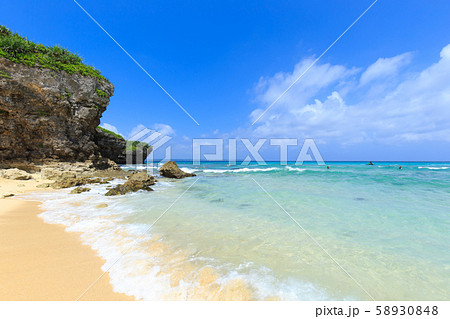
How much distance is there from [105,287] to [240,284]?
6.01 feet

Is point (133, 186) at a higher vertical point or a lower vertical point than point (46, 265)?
higher

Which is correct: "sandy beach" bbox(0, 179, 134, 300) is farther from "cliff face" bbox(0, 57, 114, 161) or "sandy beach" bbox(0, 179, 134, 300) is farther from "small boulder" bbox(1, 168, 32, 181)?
"cliff face" bbox(0, 57, 114, 161)

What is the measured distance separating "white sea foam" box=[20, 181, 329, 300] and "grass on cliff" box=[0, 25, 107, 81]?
50.7ft

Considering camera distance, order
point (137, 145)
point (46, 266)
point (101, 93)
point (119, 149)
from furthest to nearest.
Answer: point (137, 145), point (119, 149), point (101, 93), point (46, 266)

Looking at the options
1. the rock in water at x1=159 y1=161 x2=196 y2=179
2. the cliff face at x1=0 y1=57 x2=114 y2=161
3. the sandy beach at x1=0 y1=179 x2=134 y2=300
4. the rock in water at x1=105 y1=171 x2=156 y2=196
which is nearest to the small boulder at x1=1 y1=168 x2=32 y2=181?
the cliff face at x1=0 y1=57 x2=114 y2=161

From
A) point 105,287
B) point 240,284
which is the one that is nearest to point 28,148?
point 105,287

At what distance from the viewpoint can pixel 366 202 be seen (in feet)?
24.1

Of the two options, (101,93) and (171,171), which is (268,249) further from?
(101,93)

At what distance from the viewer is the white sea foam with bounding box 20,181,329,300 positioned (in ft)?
7.46

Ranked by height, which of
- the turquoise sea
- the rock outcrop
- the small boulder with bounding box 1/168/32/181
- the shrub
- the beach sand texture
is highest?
the shrub

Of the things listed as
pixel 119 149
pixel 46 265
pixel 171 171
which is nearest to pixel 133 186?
pixel 46 265

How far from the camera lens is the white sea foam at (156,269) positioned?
227cm

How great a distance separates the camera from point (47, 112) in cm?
1339

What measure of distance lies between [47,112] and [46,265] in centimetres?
1628
